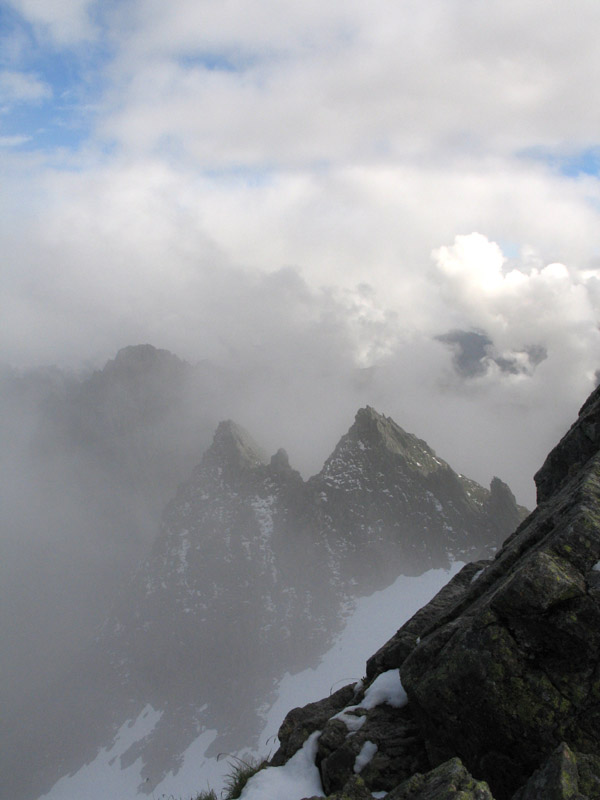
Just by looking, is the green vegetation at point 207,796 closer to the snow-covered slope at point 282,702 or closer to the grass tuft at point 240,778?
the grass tuft at point 240,778

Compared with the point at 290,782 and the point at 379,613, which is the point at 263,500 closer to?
the point at 379,613

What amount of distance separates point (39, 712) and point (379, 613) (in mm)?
101302

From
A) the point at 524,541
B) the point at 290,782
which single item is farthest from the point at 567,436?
the point at 290,782

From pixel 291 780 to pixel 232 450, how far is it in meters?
164

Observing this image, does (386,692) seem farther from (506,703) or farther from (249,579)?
(249,579)

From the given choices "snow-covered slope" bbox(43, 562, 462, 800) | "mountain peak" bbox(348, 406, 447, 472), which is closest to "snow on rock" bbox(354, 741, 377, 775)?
"snow-covered slope" bbox(43, 562, 462, 800)

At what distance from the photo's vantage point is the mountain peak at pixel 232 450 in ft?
557

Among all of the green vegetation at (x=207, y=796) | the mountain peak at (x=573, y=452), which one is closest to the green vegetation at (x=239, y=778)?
the green vegetation at (x=207, y=796)

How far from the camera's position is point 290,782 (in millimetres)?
9656

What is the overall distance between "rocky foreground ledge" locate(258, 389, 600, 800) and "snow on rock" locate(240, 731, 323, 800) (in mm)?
173

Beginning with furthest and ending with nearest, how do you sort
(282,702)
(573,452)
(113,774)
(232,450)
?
(232,450) < (113,774) < (282,702) < (573,452)

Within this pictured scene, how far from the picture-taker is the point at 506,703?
8.31 m

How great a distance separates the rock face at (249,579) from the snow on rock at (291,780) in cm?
11254

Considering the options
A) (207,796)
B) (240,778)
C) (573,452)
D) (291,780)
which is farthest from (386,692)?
(573,452)
